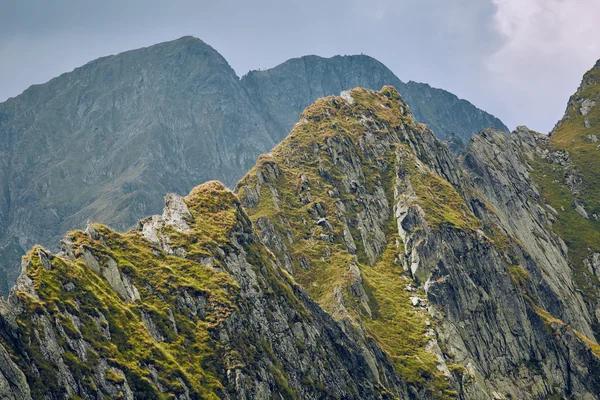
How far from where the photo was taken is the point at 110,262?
126m

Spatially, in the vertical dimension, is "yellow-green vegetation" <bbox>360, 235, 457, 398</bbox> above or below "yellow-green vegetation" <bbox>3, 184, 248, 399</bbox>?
above

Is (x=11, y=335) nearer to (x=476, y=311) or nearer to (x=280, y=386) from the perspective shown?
(x=280, y=386)

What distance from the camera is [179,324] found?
124 metres

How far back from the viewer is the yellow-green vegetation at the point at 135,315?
98.9 metres

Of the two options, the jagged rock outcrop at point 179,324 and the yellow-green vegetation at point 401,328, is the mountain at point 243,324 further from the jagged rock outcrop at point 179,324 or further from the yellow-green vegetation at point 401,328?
the yellow-green vegetation at point 401,328

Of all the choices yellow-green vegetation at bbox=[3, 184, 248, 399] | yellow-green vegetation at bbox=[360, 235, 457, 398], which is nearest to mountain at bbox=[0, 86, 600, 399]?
yellow-green vegetation at bbox=[3, 184, 248, 399]

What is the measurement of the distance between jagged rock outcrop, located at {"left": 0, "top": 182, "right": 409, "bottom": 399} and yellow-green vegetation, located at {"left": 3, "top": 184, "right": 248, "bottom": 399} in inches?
7.7

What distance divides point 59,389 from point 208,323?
36384mm

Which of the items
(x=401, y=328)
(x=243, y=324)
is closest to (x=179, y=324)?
(x=243, y=324)

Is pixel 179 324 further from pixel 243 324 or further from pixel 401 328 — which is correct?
pixel 401 328

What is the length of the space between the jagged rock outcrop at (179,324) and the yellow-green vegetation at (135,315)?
0.20 meters

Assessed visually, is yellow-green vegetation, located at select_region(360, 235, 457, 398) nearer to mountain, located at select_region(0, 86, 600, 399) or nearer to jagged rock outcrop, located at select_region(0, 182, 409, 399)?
mountain, located at select_region(0, 86, 600, 399)

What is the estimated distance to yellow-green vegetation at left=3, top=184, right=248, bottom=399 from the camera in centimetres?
9894

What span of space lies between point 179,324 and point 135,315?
340 inches
